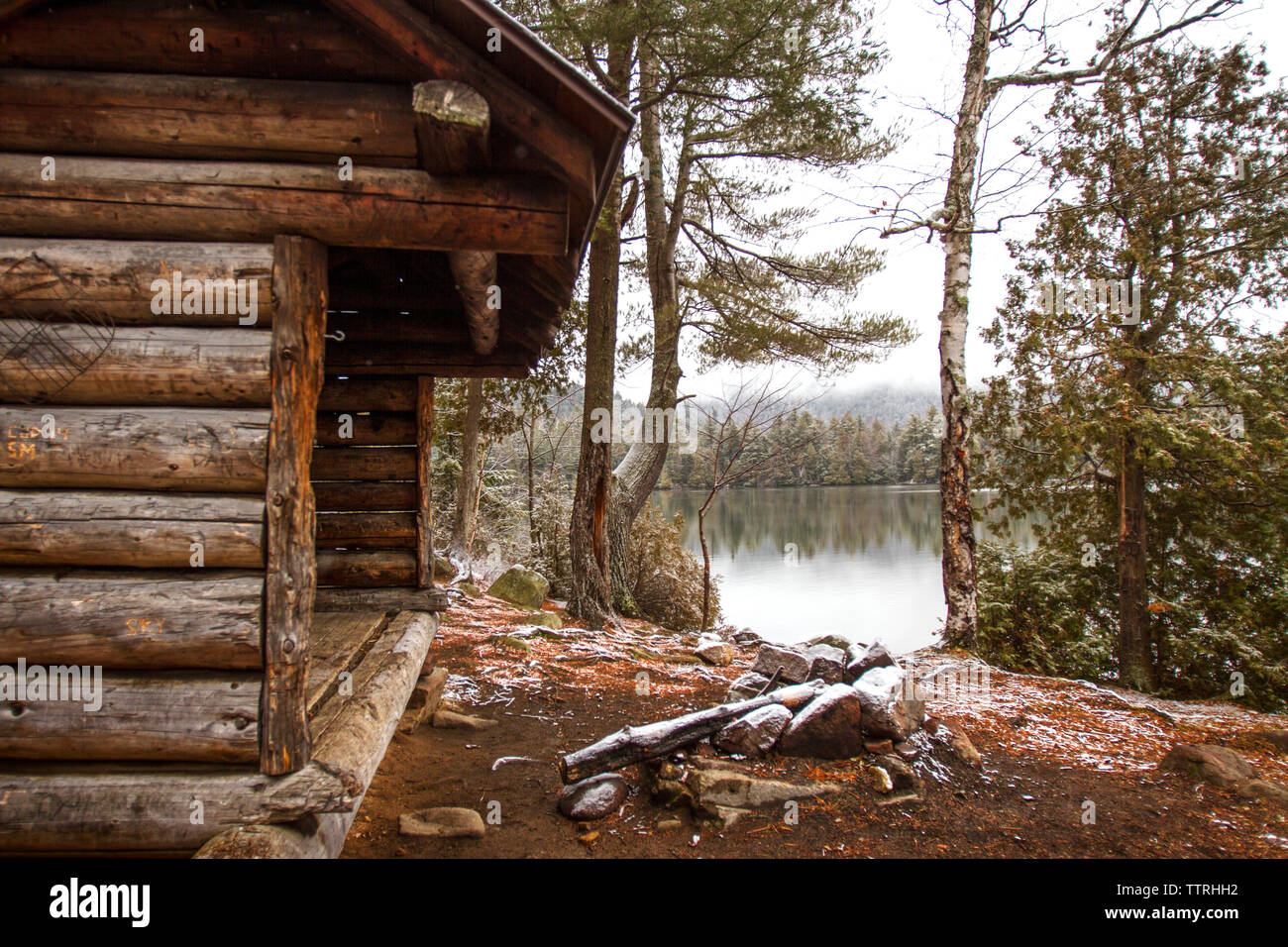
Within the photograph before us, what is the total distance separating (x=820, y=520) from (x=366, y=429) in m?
34.0

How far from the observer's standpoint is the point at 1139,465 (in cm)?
1004

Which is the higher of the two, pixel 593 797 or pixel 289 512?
pixel 289 512

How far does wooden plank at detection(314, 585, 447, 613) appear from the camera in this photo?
569 centimetres

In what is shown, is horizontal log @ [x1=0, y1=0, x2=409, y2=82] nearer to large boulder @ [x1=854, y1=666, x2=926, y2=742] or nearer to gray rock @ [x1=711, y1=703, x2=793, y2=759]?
gray rock @ [x1=711, y1=703, x2=793, y2=759]

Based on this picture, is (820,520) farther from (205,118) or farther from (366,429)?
(205,118)

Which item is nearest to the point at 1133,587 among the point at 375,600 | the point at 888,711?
the point at 888,711

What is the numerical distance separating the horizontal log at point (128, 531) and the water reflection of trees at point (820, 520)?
1666cm

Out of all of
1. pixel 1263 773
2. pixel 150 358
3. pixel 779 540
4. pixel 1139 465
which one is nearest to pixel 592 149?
pixel 150 358

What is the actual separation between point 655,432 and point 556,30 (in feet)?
17.0

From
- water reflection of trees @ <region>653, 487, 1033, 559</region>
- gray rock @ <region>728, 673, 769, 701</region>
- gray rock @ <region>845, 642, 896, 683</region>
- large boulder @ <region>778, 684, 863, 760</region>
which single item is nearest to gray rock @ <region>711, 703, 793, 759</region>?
large boulder @ <region>778, 684, 863, 760</region>

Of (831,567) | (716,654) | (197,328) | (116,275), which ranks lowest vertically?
(831,567)

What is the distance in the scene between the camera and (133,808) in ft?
8.25

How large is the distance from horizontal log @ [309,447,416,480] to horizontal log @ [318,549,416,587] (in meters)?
0.65

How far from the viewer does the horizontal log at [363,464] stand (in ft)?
19.0
